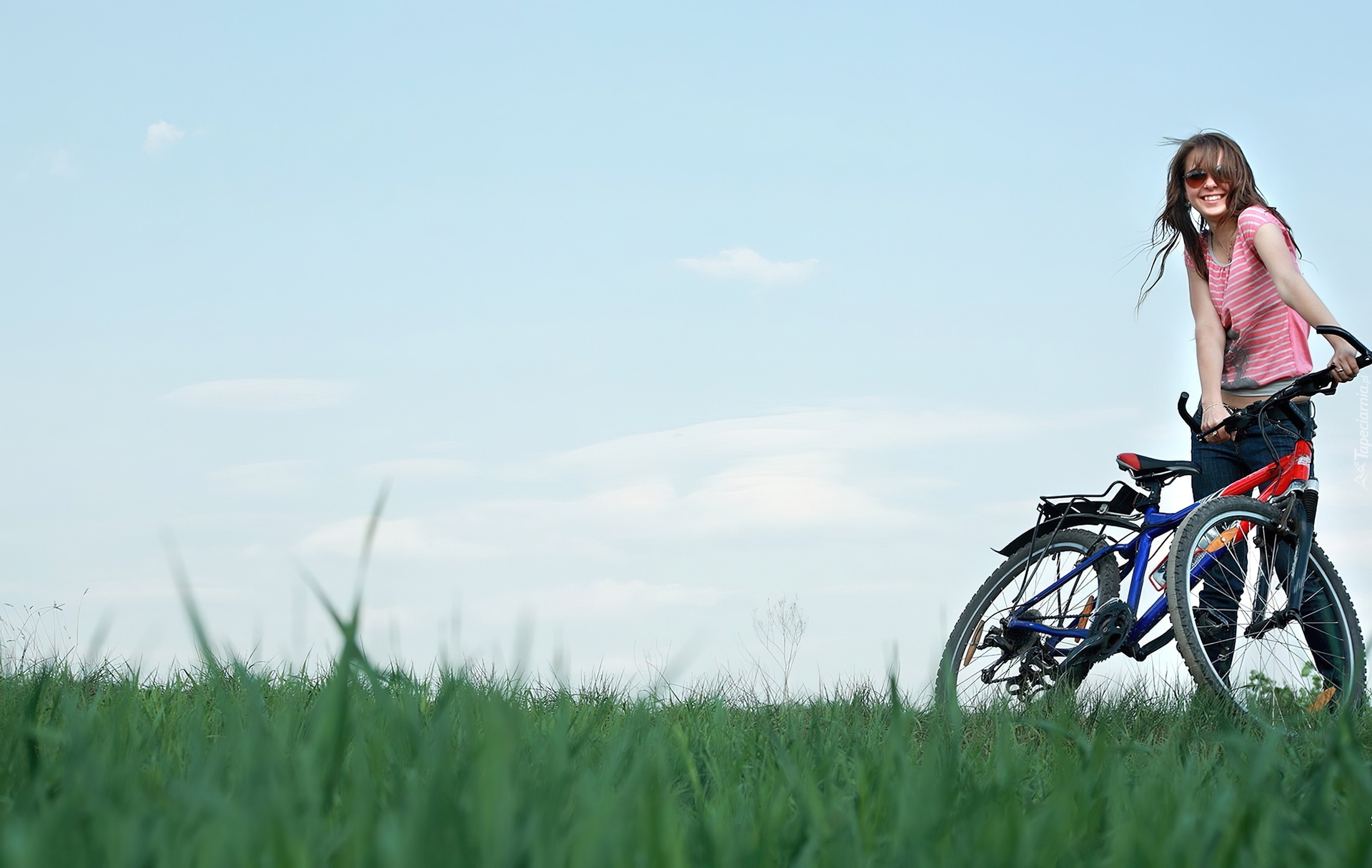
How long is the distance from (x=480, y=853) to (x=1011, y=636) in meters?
3.71

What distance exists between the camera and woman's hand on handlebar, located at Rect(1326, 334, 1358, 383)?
4.46m

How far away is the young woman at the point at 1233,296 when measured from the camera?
4719 millimetres

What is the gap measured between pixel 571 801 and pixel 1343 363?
414 cm

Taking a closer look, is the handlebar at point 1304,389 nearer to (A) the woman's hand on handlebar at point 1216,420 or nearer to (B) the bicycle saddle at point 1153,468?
(A) the woman's hand on handlebar at point 1216,420

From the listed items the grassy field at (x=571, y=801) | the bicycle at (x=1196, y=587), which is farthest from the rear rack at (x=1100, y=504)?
the grassy field at (x=571, y=801)

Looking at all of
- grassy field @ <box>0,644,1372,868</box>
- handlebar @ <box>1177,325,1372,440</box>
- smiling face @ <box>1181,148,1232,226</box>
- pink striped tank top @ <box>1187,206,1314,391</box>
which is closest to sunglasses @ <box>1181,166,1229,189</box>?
smiling face @ <box>1181,148,1232,226</box>

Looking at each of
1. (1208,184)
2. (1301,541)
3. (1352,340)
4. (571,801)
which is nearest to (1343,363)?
(1352,340)

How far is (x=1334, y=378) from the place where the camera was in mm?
4500

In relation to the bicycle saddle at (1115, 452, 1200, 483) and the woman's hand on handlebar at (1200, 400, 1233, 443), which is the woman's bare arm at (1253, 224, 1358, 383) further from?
the bicycle saddle at (1115, 452, 1200, 483)

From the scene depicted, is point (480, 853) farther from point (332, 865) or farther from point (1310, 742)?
point (1310, 742)

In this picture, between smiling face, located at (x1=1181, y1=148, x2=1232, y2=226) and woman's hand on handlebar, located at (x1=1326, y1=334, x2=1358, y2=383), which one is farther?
smiling face, located at (x1=1181, y1=148, x2=1232, y2=226)

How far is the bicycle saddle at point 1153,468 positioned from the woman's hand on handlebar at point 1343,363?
0.66 meters

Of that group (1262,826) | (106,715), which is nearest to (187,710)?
(106,715)

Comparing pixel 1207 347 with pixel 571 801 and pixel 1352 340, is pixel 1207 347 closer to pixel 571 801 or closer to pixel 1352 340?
pixel 1352 340
